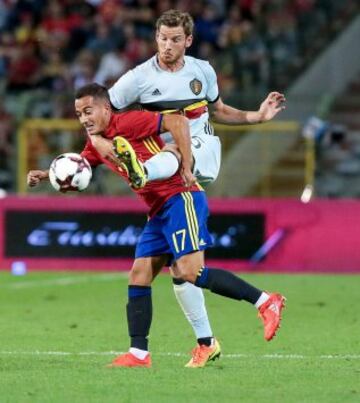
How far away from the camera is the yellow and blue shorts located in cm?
948

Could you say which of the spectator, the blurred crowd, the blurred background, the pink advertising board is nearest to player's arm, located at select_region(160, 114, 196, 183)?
the pink advertising board

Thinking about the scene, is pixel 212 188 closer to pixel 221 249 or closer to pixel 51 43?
pixel 221 249

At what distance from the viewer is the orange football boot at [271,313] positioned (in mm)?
9453

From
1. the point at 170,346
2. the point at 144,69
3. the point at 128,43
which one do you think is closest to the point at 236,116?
the point at 144,69

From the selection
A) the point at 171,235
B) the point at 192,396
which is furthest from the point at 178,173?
the point at 192,396

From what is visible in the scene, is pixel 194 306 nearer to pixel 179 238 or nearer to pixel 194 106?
pixel 179 238

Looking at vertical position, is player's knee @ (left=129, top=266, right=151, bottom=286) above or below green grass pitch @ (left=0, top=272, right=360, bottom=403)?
above

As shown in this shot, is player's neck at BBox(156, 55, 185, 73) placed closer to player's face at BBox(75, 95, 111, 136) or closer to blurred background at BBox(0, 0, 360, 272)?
player's face at BBox(75, 95, 111, 136)

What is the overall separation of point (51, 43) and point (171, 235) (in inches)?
595

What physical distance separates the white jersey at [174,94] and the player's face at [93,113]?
267mm

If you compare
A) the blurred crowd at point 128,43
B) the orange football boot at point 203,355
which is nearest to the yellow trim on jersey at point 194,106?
the orange football boot at point 203,355

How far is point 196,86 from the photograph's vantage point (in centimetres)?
986

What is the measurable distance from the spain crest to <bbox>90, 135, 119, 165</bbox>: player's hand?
75 cm

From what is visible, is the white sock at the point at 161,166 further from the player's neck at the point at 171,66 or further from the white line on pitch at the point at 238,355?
the white line on pitch at the point at 238,355
